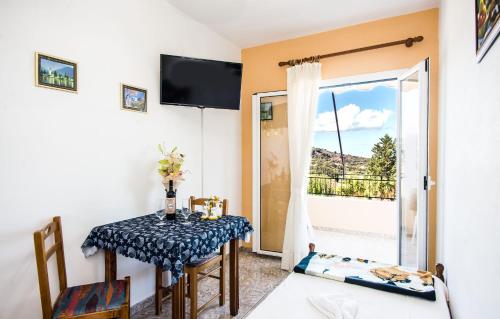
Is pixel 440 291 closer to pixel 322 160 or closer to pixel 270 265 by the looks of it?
pixel 270 265

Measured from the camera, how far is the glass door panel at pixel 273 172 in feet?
12.0

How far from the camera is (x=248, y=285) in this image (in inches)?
114

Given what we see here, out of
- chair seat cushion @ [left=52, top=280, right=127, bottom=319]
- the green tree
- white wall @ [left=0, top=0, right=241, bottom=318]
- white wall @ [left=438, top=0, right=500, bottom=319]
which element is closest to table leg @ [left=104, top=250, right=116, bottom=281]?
white wall @ [left=0, top=0, right=241, bottom=318]

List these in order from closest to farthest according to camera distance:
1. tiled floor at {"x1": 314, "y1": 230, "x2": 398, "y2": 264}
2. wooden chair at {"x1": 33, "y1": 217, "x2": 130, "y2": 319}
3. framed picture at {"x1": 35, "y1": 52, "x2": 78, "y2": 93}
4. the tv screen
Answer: wooden chair at {"x1": 33, "y1": 217, "x2": 130, "y2": 319}
framed picture at {"x1": 35, "y1": 52, "x2": 78, "y2": 93}
the tv screen
tiled floor at {"x1": 314, "y1": 230, "x2": 398, "y2": 264}

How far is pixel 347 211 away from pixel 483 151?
4.26 m

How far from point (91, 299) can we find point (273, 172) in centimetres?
257

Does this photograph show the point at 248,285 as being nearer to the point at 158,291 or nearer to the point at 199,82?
the point at 158,291

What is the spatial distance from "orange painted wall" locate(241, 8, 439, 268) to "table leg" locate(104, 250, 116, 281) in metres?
2.12

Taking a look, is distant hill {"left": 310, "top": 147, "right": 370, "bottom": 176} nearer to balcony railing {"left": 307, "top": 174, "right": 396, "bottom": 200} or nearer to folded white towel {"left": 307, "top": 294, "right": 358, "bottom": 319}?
balcony railing {"left": 307, "top": 174, "right": 396, "bottom": 200}

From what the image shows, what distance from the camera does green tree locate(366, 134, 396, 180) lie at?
5.19 m

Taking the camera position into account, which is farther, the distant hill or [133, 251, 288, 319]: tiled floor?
the distant hill

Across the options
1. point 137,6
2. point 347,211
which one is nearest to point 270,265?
point 347,211

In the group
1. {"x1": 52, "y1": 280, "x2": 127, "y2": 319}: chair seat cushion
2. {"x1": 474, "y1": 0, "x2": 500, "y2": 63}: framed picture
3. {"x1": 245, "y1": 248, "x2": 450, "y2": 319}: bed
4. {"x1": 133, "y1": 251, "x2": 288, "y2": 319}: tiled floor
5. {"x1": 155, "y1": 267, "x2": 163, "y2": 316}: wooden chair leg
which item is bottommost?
{"x1": 133, "y1": 251, "x2": 288, "y2": 319}: tiled floor

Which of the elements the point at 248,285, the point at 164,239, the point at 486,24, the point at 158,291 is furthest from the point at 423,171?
the point at 158,291
